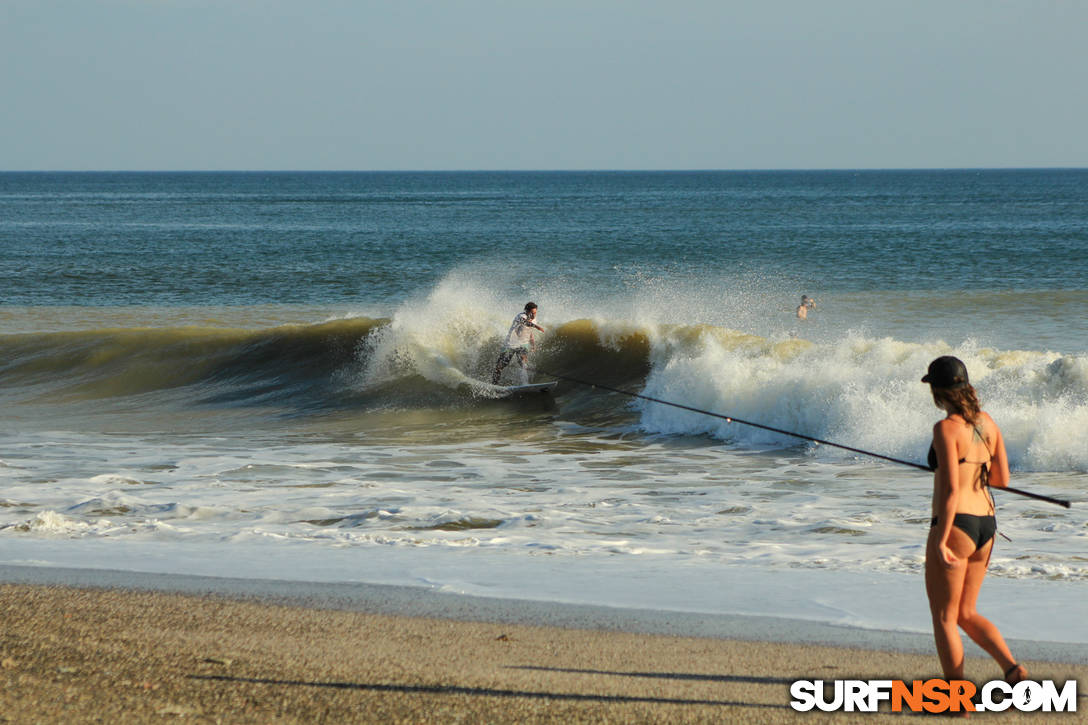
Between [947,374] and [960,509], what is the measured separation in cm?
51

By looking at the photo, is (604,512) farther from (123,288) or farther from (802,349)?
(123,288)

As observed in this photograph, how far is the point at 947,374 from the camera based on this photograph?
14.3ft

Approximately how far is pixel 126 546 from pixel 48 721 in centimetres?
351

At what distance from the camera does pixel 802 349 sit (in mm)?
15859

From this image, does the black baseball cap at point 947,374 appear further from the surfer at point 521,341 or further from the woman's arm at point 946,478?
the surfer at point 521,341

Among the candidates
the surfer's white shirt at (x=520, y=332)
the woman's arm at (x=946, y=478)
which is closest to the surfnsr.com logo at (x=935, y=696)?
the woman's arm at (x=946, y=478)

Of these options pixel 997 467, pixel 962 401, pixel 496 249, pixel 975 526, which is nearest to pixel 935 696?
pixel 975 526

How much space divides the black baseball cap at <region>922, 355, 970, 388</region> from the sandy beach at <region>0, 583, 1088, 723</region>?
→ 138 cm

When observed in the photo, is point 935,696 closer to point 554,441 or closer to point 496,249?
point 554,441

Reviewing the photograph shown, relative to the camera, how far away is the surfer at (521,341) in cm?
1599

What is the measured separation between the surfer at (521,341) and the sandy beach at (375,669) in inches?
393

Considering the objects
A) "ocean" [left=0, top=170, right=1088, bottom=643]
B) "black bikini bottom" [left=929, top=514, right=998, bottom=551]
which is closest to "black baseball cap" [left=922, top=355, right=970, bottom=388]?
"black bikini bottom" [left=929, top=514, right=998, bottom=551]

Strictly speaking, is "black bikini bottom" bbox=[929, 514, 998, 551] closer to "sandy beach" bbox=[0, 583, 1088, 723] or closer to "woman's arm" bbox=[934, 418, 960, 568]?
"woman's arm" bbox=[934, 418, 960, 568]

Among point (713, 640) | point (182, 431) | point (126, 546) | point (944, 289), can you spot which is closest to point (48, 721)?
point (713, 640)
